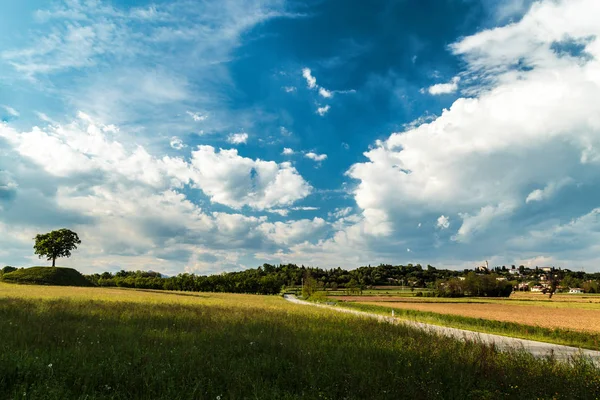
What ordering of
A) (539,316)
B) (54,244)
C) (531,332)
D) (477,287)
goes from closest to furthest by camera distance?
1. (531,332)
2. (539,316)
3. (54,244)
4. (477,287)

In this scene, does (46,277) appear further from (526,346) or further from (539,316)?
(539,316)

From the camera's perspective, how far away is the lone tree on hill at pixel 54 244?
380 feet

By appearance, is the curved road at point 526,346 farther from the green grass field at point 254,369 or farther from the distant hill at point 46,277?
the distant hill at point 46,277

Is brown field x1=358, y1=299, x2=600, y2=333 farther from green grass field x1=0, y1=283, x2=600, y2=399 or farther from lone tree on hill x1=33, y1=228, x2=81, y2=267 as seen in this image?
lone tree on hill x1=33, y1=228, x2=81, y2=267

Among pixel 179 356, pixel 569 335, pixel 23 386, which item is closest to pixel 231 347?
pixel 179 356

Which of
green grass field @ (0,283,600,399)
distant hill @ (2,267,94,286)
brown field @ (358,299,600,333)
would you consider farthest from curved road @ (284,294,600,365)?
distant hill @ (2,267,94,286)

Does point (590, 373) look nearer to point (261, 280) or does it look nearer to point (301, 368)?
point (301, 368)

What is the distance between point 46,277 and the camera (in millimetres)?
95500

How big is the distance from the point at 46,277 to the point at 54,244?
1001 inches

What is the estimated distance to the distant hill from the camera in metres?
91.4

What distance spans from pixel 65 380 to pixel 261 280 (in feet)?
470

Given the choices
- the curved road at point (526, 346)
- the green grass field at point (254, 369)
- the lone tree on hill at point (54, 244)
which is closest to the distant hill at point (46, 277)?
the lone tree on hill at point (54, 244)

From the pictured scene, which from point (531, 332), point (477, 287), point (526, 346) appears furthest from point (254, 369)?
point (477, 287)

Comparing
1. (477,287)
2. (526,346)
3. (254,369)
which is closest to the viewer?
(254,369)
